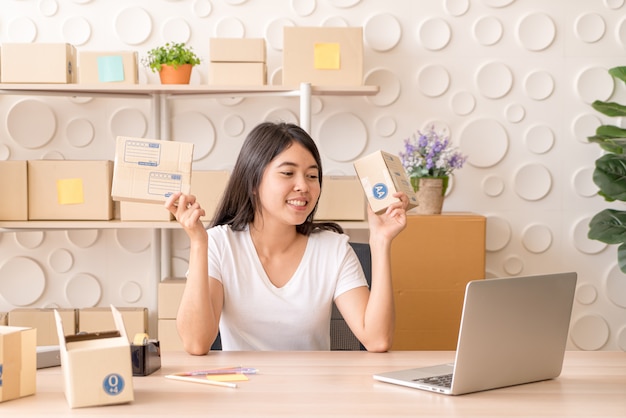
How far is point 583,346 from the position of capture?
363 cm

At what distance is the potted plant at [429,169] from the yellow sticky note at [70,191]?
1.34 meters

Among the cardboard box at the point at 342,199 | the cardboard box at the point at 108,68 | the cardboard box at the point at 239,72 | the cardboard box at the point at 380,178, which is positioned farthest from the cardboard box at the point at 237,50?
the cardboard box at the point at 380,178

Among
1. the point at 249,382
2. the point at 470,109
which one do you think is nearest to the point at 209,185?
the point at 470,109

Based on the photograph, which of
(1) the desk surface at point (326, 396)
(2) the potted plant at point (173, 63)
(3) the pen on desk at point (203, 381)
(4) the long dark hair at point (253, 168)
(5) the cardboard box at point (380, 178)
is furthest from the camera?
(2) the potted plant at point (173, 63)

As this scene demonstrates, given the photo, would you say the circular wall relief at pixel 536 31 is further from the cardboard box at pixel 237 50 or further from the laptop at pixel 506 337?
the laptop at pixel 506 337

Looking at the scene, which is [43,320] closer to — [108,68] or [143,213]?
[143,213]

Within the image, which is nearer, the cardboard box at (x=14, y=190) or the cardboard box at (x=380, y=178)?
the cardboard box at (x=380, y=178)

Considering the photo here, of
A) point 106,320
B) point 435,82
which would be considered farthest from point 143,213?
point 435,82

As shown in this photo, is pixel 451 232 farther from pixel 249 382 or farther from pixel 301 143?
pixel 249 382

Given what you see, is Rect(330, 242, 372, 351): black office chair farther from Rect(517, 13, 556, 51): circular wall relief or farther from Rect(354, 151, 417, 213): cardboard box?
Rect(517, 13, 556, 51): circular wall relief

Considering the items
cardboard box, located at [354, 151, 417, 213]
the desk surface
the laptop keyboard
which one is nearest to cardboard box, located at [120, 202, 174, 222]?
cardboard box, located at [354, 151, 417, 213]

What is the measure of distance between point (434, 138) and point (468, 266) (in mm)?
565

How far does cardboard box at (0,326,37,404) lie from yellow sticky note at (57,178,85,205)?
1735mm

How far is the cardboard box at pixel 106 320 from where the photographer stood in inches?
129
